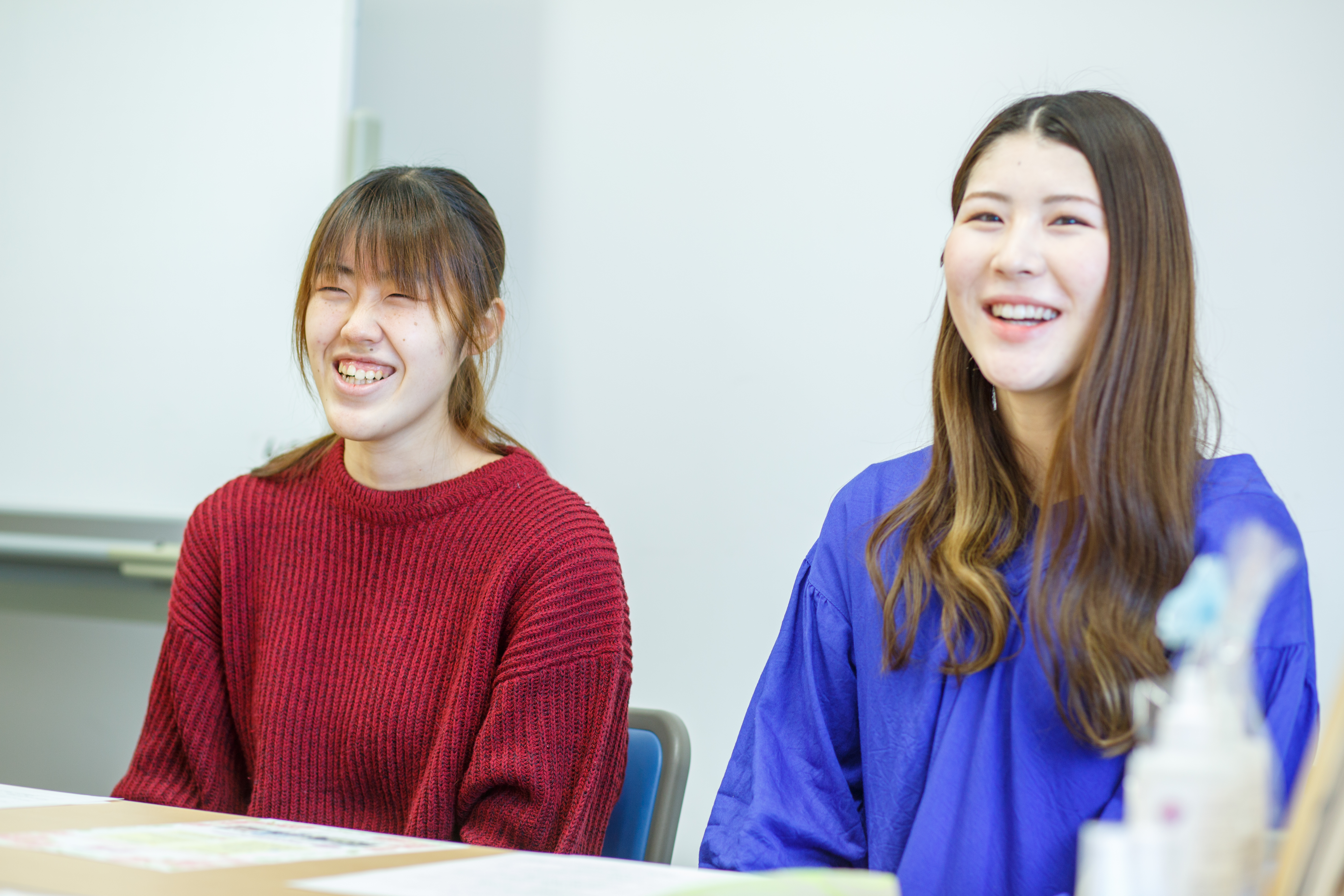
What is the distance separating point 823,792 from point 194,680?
0.76m

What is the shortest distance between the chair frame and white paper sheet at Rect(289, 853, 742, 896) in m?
0.42

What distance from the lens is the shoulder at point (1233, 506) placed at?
0.97 meters

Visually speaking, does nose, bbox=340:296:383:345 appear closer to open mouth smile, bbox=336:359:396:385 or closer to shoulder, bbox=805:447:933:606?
open mouth smile, bbox=336:359:396:385

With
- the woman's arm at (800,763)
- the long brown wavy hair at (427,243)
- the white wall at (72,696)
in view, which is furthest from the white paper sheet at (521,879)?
the white wall at (72,696)

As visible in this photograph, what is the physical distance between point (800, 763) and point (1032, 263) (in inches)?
19.9

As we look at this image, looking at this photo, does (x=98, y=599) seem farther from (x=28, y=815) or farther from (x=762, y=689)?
(x=762, y=689)

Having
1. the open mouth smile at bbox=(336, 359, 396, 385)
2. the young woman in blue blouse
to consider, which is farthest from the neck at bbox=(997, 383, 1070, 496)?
the open mouth smile at bbox=(336, 359, 396, 385)

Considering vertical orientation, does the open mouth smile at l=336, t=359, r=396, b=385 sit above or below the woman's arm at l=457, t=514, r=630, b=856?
above

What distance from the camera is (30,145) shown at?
222cm

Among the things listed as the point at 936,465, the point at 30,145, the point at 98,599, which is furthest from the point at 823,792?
the point at 30,145

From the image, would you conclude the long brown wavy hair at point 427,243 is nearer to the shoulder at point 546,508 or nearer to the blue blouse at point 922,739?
the shoulder at point 546,508

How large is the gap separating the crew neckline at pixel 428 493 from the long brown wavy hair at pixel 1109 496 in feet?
1.73

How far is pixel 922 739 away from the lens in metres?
1.05

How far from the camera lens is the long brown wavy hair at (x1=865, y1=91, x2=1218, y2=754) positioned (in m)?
0.95
